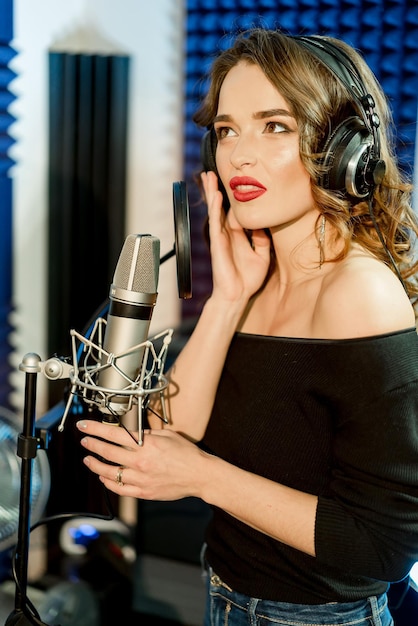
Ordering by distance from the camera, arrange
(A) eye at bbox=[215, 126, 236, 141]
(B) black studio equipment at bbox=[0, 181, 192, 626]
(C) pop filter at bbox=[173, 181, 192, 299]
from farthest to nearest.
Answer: (A) eye at bbox=[215, 126, 236, 141]
(C) pop filter at bbox=[173, 181, 192, 299]
(B) black studio equipment at bbox=[0, 181, 192, 626]

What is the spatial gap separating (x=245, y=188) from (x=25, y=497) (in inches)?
21.2

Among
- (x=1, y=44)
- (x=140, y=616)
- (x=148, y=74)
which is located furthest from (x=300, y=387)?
(x=148, y=74)

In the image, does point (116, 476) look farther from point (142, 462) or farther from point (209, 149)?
point (209, 149)

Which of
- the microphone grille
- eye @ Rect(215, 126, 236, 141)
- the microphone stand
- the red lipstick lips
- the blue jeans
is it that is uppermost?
eye @ Rect(215, 126, 236, 141)

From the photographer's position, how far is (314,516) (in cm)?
87

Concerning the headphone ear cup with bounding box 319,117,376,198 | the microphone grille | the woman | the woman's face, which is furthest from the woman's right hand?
the microphone grille

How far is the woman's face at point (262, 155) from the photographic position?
98 cm

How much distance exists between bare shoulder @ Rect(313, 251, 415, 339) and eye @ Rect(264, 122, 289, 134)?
24 centimetres

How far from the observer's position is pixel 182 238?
902 millimetres

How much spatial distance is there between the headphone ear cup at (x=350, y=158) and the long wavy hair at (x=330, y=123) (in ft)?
0.07

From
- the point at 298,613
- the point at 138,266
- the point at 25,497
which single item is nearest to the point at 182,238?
the point at 138,266

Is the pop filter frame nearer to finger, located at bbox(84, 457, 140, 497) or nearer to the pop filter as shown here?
the pop filter

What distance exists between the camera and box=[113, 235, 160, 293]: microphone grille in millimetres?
788

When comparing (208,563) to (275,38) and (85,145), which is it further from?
(85,145)
